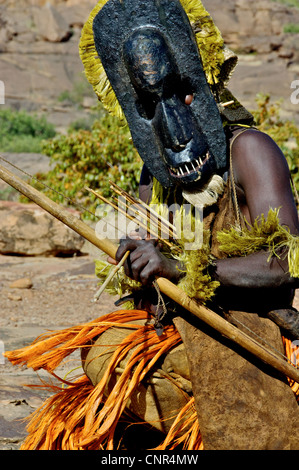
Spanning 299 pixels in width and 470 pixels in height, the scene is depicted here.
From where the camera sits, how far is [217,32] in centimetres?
268

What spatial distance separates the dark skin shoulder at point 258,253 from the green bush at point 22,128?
22045 millimetres

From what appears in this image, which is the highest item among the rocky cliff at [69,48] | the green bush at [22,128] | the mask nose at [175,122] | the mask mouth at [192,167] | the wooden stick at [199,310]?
the rocky cliff at [69,48]

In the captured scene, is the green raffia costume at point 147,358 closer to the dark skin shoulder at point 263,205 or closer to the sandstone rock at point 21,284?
the dark skin shoulder at point 263,205

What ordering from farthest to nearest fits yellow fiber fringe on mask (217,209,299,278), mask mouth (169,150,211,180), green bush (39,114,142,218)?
green bush (39,114,142,218), mask mouth (169,150,211,180), yellow fiber fringe on mask (217,209,299,278)

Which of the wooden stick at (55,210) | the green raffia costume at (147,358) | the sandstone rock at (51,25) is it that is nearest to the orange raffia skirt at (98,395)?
the green raffia costume at (147,358)

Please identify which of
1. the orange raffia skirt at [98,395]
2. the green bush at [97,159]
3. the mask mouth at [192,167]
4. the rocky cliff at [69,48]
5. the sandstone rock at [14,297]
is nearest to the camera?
the orange raffia skirt at [98,395]

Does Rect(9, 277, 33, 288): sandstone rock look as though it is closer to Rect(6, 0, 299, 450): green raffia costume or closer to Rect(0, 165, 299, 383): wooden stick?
Rect(6, 0, 299, 450): green raffia costume

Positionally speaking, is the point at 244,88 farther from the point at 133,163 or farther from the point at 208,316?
the point at 208,316

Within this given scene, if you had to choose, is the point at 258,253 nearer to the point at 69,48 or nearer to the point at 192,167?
the point at 192,167

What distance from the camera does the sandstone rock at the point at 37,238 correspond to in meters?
8.70

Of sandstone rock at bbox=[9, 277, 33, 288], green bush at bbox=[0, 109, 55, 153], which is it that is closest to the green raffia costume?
sandstone rock at bbox=[9, 277, 33, 288]

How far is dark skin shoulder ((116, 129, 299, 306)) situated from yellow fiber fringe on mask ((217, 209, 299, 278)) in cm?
4

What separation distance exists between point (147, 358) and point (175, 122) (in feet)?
3.48

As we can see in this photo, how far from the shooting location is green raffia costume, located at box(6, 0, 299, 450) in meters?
2.44
